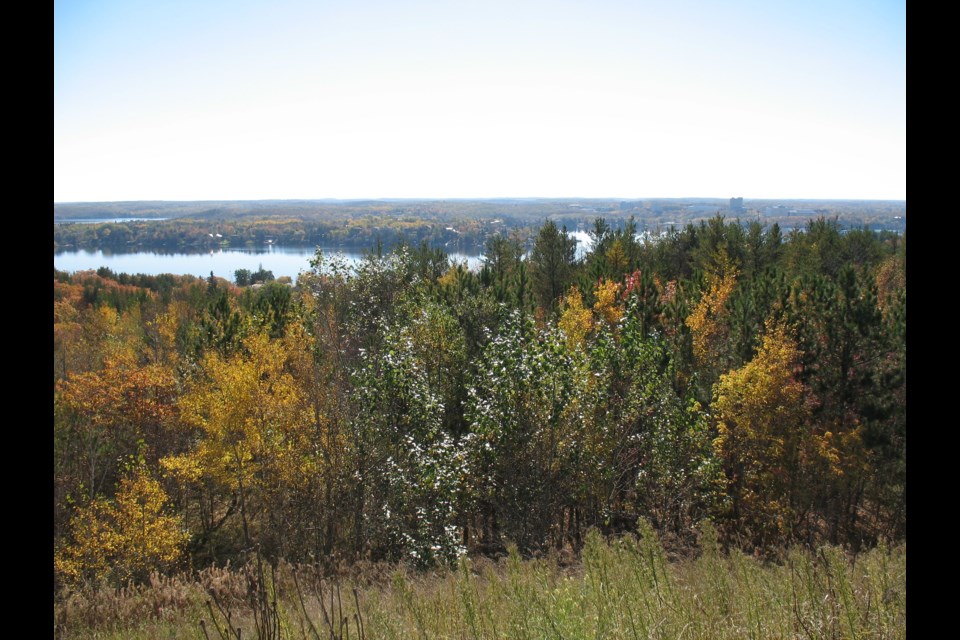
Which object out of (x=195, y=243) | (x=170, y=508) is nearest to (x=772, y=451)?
(x=170, y=508)

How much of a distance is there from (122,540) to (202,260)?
148 meters

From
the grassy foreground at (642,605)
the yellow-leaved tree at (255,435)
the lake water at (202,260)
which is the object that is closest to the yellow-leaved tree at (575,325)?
the yellow-leaved tree at (255,435)

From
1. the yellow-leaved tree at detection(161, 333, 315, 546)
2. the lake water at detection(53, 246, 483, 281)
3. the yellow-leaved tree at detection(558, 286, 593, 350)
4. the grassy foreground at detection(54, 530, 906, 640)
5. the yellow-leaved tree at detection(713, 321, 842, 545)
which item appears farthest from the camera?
the lake water at detection(53, 246, 483, 281)

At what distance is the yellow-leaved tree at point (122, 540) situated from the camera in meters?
15.8

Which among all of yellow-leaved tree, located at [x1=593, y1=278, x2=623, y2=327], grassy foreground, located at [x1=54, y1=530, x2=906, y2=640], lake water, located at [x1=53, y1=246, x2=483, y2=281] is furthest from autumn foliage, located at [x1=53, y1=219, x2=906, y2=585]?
lake water, located at [x1=53, y1=246, x2=483, y2=281]

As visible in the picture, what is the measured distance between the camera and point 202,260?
149 meters

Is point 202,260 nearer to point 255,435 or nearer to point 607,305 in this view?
point 607,305

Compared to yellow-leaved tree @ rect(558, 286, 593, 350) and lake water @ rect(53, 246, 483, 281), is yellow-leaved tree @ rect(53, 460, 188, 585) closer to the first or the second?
yellow-leaved tree @ rect(558, 286, 593, 350)

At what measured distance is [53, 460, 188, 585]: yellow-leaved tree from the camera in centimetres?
1581

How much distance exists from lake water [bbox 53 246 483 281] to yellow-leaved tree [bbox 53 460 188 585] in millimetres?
96253

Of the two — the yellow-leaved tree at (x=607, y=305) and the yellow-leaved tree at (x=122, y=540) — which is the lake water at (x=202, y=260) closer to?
the yellow-leaved tree at (x=607, y=305)

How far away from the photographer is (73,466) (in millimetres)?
18391
